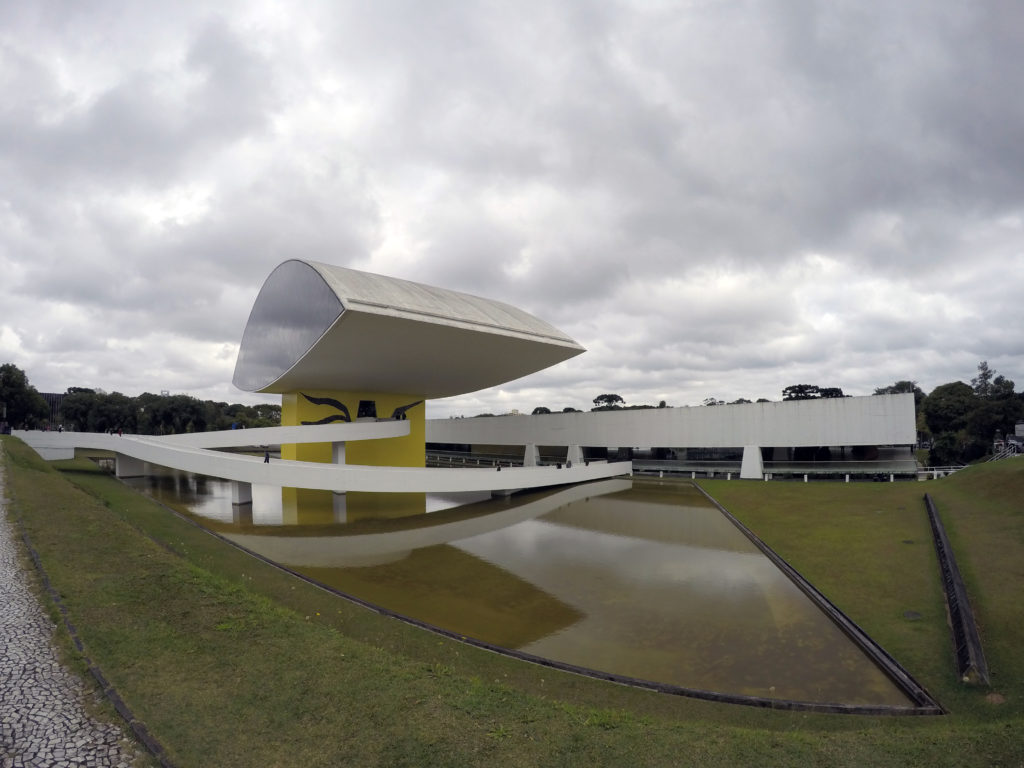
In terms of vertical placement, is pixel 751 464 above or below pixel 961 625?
above

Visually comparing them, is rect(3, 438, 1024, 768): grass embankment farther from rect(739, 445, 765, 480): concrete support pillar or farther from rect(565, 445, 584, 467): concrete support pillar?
rect(565, 445, 584, 467): concrete support pillar

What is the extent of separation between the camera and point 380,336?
723 inches

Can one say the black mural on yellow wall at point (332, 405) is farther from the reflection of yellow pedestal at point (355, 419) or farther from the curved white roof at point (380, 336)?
the curved white roof at point (380, 336)

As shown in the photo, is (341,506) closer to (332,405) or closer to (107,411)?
(332,405)

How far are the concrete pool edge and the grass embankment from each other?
0.55ft

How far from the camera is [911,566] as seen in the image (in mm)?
10016

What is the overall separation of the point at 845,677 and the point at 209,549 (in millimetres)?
11606

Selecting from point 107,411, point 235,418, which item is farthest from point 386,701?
point 235,418

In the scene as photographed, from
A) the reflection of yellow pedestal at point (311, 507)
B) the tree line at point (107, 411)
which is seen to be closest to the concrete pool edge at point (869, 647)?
the reflection of yellow pedestal at point (311, 507)

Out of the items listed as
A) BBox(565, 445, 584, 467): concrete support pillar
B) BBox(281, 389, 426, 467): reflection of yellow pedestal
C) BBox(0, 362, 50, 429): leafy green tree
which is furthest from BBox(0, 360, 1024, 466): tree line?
BBox(281, 389, 426, 467): reflection of yellow pedestal

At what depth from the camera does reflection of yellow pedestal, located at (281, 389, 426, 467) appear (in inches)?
988

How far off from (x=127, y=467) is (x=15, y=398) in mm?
24277

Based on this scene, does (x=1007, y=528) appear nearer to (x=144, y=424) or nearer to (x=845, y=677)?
(x=845, y=677)

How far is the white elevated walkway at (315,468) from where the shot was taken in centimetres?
1534
